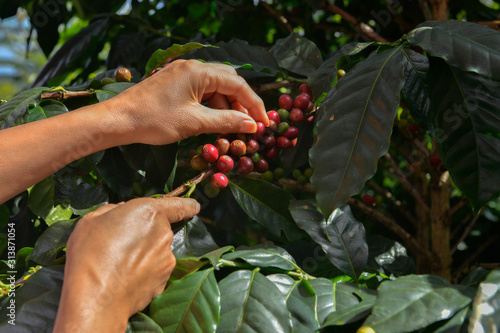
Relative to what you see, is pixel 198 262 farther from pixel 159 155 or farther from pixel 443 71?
pixel 443 71

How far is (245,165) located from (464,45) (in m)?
0.44

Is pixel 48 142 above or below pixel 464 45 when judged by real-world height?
below

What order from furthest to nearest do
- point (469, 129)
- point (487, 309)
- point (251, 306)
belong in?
point (469, 129) < point (251, 306) < point (487, 309)

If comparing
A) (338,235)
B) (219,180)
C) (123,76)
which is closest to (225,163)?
(219,180)

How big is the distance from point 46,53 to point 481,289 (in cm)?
157

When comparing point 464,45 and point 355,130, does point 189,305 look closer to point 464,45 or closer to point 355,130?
A: point 355,130

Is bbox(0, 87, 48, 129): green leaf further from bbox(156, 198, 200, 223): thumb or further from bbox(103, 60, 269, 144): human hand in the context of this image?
bbox(156, 198, 200, 223): thumb

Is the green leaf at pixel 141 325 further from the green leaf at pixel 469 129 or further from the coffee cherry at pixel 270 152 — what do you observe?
the green leaf at pixel 469 129

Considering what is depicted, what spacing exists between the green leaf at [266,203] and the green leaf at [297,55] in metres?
0.29

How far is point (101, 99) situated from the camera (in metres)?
0.93

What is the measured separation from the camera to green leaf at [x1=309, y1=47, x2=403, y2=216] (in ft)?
2.32

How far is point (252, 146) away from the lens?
0.91m

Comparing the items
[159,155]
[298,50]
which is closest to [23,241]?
[159,155]

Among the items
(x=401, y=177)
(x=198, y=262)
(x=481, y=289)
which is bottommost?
(x=401, y=177)
